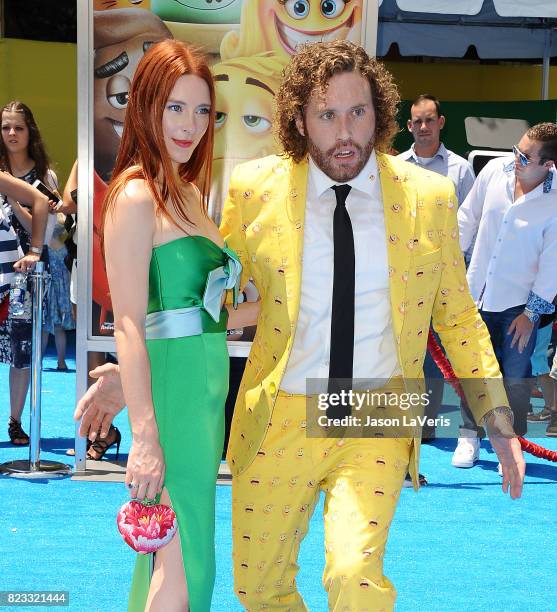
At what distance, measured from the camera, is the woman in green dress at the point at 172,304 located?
9.59ft

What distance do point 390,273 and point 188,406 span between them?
27.4 inches

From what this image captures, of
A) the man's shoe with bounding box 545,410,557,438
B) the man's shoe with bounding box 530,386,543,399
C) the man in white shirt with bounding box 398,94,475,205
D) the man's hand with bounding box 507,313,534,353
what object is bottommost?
the man's shoe with bounding box 545,410,557,438

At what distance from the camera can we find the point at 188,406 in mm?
3049

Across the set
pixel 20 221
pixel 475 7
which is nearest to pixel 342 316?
pixel 20 221

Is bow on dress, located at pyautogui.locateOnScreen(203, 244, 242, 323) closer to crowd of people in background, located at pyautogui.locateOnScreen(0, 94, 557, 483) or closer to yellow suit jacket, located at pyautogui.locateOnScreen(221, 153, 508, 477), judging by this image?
yellow suit jacket, located at pyautogui.locateOnScreen(221, 153, 508, 477)

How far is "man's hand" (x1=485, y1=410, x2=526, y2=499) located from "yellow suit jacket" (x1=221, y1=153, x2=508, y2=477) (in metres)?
0.05

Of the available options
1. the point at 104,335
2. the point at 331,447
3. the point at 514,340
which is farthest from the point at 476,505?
the point at 331,447

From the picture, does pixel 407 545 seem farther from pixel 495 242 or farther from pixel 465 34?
pixel 465 34

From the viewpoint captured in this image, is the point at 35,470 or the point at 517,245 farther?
the point at 517,245

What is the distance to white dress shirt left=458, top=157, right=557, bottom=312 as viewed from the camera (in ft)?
23.0

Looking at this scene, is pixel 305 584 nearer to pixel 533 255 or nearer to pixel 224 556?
pixel 224 556

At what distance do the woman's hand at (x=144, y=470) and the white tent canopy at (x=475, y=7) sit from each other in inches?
229

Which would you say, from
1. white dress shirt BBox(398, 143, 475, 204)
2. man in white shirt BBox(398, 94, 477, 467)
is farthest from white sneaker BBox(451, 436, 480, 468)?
white dress shirt BBox(398, 143, 475, 204)

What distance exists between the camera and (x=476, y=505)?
6.19 m
